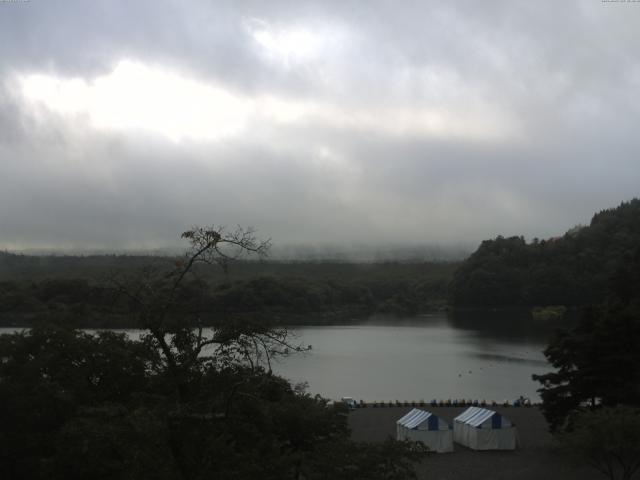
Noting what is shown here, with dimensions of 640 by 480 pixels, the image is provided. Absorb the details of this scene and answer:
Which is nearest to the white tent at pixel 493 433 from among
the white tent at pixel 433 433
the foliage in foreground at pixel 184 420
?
the white tent at pixel 433 433

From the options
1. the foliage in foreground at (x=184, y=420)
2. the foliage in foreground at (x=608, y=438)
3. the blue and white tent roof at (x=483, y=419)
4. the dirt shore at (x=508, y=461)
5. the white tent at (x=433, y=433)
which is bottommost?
the dirt shore at (x=508, y=461)

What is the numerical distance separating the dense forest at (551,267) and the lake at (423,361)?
1148 cm

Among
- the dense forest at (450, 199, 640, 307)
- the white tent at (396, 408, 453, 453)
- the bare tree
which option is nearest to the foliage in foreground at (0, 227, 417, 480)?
the bare tree

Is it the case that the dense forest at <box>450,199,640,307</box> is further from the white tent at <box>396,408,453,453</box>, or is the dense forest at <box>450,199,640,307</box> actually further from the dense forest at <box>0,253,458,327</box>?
the white tent at <box>396,408,453,453</box>

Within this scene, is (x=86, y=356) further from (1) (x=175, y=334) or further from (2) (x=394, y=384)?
(2) (x=394, y=384)

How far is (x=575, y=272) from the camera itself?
74.8m

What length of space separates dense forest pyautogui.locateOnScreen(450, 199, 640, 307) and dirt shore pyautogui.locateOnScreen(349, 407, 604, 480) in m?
55.4

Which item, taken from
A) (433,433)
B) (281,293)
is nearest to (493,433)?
(433,433)

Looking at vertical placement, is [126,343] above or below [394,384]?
above

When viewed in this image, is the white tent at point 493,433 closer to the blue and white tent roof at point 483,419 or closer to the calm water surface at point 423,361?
the blue and white tent roof at point 483,419

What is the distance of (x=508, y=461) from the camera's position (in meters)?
16.5

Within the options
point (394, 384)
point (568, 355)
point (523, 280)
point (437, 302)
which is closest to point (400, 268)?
point (437, 302)

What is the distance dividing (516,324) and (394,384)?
34351mm

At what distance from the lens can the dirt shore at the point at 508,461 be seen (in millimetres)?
15273
